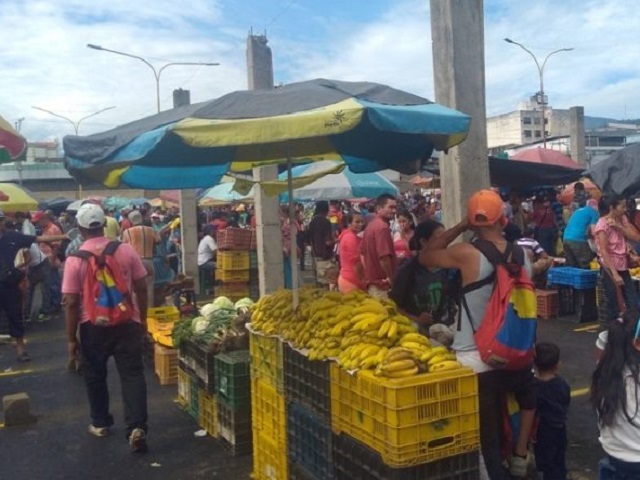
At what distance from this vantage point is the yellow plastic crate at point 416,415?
329 cm

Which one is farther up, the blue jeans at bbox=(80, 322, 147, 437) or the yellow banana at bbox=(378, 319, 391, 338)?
the yellow banana at bbox=(378, 319, 391, 338)

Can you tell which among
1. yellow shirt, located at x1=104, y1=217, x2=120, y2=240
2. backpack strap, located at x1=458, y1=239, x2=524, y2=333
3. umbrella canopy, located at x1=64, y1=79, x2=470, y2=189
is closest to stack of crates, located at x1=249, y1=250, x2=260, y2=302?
yellow shirt, located at x1=104, y1=217, x2=120, y2=240

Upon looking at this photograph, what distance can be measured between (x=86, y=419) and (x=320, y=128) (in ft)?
14.8

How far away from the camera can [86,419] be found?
668cm

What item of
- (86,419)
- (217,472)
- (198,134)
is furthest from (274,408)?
(86,419)

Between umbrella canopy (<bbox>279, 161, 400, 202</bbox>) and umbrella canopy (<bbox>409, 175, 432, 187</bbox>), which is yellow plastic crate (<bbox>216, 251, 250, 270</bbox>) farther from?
umbrella canopy (<bbox>409, 175, 432, 187</bbox>)

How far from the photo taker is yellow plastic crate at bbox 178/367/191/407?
664cm

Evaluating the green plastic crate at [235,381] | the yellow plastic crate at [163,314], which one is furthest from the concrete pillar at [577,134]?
the green plastic crate at [235,381]

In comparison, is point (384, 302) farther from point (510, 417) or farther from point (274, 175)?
point (274, 175)

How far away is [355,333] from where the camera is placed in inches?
157

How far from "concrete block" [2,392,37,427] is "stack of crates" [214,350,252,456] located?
2.40m

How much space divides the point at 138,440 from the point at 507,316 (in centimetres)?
345

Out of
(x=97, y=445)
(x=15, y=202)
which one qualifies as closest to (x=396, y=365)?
(x=97, y=445)

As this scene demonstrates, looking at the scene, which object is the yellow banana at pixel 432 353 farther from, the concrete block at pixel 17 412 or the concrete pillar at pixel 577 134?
the concrete pillar at pixel 577 134
